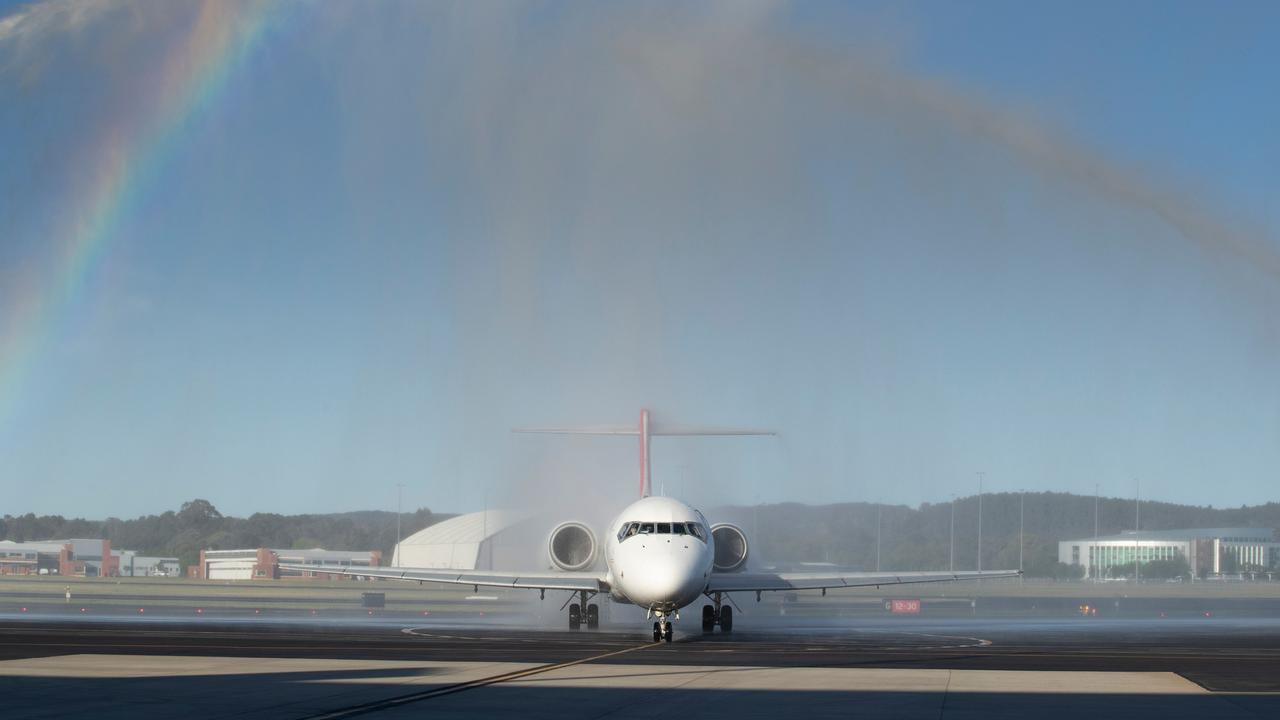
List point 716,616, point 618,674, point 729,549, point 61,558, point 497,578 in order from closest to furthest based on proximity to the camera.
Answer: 1. point 618,674
2. point 716,616
3. point 497,578
4. point 729,549
5. point 61,558

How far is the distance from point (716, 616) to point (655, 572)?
7.08m

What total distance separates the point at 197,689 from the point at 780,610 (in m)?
43.9

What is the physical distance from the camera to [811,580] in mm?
38719

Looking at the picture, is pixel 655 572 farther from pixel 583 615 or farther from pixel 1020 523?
pixel 1020 523

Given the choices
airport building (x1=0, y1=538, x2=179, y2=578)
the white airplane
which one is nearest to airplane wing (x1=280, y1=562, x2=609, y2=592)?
the white airplane

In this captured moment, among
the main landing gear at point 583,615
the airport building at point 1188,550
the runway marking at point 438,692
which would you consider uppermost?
the runway marking at point 438,692

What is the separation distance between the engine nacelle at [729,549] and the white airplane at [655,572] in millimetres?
32

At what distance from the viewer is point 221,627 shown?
37.8 metres

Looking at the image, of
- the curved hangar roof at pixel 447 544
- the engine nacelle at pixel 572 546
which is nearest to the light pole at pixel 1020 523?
the curved hangar roof at pixel 447 544

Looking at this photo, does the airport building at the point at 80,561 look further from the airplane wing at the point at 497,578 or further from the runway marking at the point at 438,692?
the runway marking at the point at 438,692

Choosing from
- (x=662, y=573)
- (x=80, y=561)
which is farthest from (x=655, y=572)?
(x=80, y=561)

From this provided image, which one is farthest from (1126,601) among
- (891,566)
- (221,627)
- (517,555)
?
(221,627)

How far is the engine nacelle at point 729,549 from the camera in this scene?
4066 cm

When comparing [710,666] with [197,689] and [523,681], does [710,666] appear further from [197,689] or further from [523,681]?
[197,689]
